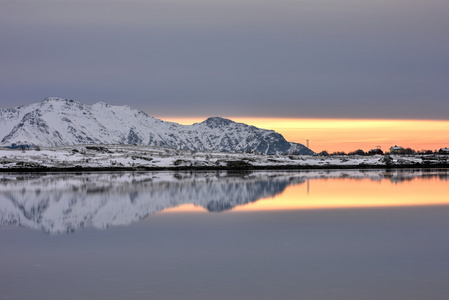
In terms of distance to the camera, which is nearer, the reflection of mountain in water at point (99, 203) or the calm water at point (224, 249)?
the calm water at point (224, 249)

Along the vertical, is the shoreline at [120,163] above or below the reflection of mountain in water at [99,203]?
above

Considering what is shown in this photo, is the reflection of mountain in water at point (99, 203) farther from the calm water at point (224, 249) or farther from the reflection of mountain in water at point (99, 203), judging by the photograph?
the calm water at point (224, 249)

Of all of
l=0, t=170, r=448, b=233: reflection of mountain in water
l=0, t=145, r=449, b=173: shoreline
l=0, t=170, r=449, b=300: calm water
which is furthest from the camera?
l=0, t=145, r=449, b=173: shoreline

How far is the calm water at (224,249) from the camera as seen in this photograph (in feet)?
49.8

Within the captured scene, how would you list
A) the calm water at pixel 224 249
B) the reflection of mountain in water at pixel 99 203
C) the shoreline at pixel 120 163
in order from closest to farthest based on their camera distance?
the calm water at pixel 224 249 < the reflection of mountain in water at pixel 99 203 < the shoreline at pixel 120 163

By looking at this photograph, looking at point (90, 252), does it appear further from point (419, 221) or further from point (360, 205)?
point (360, 205)

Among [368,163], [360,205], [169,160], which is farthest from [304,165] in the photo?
[360,205]

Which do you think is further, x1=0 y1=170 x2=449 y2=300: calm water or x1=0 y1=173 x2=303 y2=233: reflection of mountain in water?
x1=0 y1=173 x2=303 y2=233: reflection of mountain in water

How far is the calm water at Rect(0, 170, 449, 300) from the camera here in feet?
49.8

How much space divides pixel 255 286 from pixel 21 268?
666cm

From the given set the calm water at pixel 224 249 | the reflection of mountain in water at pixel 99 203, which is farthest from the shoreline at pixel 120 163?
the calm water at pixel 224 249

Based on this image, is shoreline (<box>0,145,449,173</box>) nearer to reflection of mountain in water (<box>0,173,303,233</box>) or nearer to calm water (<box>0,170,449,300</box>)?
reflection of mountain in water (<box>0,173,303,233</box>)

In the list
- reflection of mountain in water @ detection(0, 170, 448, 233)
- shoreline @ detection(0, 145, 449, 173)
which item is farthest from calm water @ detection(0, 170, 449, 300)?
shoreline @ detection(0, 145, 449, 173)

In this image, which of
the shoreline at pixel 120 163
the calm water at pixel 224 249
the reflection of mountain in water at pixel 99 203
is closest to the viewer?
the calm water at pixel 224 249
